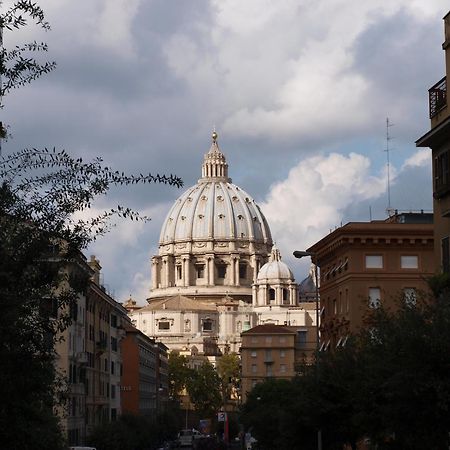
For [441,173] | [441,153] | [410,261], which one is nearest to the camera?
[441,153]

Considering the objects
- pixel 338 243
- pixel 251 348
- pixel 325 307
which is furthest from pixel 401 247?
pixel 251 348

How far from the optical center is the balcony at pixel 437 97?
3639 cm

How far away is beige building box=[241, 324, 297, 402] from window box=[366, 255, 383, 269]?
290ft

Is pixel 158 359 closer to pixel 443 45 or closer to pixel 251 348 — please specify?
pixel 251 348

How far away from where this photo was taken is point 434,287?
30.8 metres

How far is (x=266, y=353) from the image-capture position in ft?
517

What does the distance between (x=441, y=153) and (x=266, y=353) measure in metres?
122

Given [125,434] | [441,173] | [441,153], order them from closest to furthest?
[441,153] → [441,173] → [125,434]

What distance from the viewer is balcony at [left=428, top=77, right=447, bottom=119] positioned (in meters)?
36.4

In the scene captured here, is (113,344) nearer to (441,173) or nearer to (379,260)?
(379,260)

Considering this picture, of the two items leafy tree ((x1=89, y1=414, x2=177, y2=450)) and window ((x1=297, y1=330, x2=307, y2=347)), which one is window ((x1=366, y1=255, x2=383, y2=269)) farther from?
window ((x1=297, y1=330, x2=307, y2=347))

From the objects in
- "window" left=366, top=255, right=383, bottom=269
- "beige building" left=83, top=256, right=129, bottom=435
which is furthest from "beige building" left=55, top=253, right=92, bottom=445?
"window" left=366, top=255, right=383, bottom=269

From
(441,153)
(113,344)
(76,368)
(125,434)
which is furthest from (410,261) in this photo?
(113,344)

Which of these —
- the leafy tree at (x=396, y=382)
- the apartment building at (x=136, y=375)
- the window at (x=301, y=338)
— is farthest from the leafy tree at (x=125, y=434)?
the window at (x=301, y=338)
